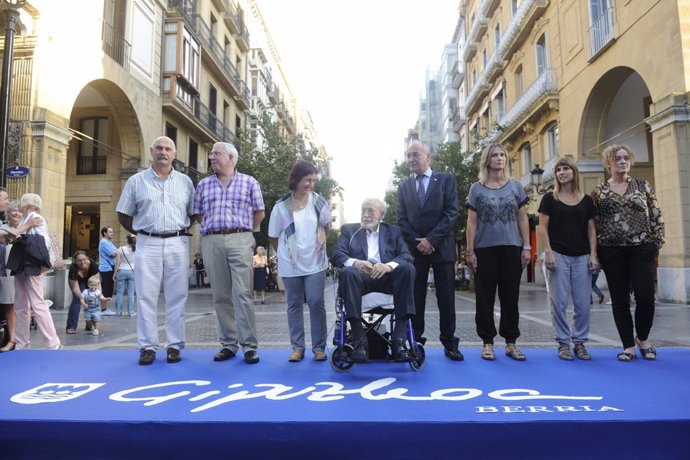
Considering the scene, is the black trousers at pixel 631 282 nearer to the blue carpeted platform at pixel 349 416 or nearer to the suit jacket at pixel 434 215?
the blue carpeted platform at pixel 349 416

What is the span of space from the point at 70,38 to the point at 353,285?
13.9 meters

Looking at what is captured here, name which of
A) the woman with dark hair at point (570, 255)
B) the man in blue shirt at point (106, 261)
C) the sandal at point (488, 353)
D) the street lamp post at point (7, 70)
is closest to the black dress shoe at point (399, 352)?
the sandal at point (488, 353)

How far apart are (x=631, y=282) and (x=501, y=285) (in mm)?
1325

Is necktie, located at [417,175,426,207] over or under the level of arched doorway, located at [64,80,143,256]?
under

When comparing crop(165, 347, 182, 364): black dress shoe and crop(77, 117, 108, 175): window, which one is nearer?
crop(165, 347, 182, 364): black dress shoe

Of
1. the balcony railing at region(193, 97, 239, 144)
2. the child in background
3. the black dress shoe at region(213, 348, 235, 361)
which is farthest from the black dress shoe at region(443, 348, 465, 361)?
the balcony railing at region(193, 97, 239, 144)

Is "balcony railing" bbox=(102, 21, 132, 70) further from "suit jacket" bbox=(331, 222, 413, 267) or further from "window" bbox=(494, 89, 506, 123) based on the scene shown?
"window" bbox=(494, 89, 506, 123)

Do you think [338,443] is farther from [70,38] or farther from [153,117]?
[153,117]

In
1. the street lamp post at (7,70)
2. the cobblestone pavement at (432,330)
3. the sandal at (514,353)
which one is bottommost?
the cobblestone pavement at (432,330)

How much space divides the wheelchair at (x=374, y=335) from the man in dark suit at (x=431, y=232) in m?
0.49

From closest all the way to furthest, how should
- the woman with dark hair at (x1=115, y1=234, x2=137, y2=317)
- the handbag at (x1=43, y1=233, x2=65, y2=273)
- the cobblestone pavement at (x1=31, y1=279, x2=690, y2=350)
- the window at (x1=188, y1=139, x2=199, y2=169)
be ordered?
the handbag at (x1=43, y1=233, x2=65, y2=273) < the cobblestone pavement at (x1=31, y1=279, x2=690, y2=350) < the woman with dark hair at (x1=115, y1=234, x2=137, y2=317) < the window at (x1=188, y1=139, x2=199, y2=169)

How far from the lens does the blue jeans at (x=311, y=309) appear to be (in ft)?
14.6

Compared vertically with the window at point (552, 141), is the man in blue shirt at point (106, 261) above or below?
below

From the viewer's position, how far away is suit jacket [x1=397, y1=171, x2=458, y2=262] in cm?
447
